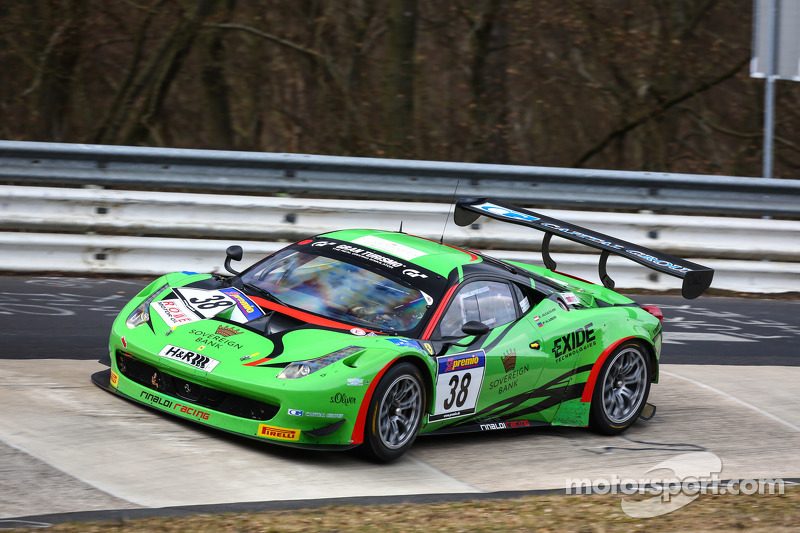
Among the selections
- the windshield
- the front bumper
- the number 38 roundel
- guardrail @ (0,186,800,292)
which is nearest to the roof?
the windshield

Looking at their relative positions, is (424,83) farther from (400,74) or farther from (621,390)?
(621,390)

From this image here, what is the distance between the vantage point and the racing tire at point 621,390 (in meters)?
7.87

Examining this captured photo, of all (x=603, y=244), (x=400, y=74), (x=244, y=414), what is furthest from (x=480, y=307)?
(x=400, y=74)

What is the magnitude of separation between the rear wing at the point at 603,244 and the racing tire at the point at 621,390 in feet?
1.96

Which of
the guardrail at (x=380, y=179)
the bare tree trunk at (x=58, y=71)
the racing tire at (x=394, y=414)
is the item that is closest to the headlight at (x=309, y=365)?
the racing tire at (x=394, y=414)

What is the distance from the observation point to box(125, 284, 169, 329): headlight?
6984 mm

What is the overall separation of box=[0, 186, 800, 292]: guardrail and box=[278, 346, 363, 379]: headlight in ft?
16.8

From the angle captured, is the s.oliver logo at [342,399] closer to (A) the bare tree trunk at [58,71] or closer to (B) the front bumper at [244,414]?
(B) the front bumper at [244,414]

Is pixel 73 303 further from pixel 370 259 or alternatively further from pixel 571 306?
pixel 571 306

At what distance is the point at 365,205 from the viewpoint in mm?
11797

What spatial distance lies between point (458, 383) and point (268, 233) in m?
5.07

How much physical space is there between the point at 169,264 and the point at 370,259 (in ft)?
14.3

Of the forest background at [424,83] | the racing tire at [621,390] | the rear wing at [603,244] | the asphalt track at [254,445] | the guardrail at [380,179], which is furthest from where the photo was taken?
the forest background at [424,83]

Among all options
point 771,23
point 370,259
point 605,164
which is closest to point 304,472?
point 370,259
